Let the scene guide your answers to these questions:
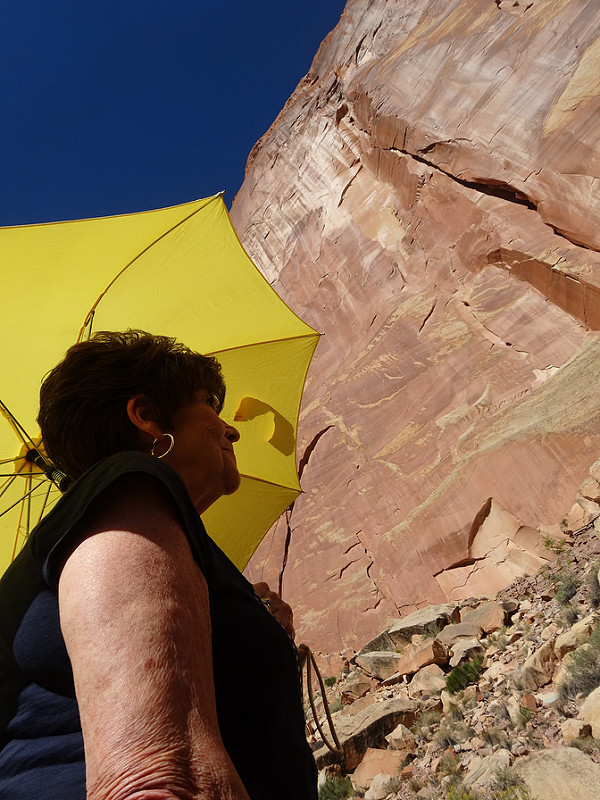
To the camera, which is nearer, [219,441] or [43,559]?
[43,559]

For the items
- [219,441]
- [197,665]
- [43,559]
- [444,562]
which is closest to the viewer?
[197,665]

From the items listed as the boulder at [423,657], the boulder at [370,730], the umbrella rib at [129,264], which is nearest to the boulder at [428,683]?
the boulder at [423,657]

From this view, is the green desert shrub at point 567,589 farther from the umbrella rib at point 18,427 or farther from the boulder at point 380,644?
the umbrella rib at point 18,427

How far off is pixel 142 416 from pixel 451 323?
12.3 meters

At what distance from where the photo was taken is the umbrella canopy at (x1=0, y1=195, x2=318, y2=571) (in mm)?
2883

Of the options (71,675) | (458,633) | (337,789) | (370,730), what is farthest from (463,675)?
(71,675)

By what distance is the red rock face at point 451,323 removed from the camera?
31.4 ft

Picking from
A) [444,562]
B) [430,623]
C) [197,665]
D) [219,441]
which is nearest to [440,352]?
[444,562]

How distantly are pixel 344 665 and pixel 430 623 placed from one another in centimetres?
232

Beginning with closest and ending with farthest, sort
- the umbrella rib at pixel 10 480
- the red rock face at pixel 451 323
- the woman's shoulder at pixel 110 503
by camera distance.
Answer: the woman's shoulder at pixel 110 503 → the umbrella rib at pixel 10 480 → the red rock face at pixel 451 323

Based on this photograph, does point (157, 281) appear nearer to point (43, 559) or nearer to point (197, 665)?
point (43, 559)

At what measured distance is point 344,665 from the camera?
961cm

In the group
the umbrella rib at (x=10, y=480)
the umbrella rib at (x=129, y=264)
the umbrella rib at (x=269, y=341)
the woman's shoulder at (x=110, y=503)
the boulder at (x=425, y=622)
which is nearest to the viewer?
the woman's shoulder at (x=110, y=503)

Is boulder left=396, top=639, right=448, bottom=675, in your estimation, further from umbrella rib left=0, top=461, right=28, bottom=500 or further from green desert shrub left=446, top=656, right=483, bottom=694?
umbrella rib left=0, top=461, right=28, bottom=500
